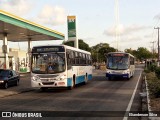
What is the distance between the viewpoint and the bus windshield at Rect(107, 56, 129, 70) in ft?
114

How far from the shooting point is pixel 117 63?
34938 millimetres

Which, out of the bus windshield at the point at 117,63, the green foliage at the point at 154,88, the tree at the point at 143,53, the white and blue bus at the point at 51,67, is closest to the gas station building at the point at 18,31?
the bus windshield at the point at 117,63

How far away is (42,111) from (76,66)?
12144 mm

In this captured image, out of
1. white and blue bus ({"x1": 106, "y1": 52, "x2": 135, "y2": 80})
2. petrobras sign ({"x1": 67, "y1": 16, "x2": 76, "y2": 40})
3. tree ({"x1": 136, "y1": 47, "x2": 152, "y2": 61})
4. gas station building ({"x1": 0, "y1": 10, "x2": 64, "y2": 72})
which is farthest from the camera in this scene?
tree ({"x1": 136, "y1": 47, "x2": 152, "y2": 61})

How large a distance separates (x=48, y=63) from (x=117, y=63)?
1458 centimetres

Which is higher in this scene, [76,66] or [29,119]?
[76,66]

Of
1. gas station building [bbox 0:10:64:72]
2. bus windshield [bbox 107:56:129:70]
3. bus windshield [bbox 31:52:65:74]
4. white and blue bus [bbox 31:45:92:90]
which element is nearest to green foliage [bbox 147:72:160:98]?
white and blue bus [bbox 31:45:92:90]

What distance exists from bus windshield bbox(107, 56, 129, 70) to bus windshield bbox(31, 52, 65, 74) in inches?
546

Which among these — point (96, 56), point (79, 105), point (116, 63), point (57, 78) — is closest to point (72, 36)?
point (116, 63)

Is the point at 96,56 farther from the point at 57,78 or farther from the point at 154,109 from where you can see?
the point at 154,109

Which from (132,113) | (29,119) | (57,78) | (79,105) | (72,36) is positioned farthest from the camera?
(72,36)

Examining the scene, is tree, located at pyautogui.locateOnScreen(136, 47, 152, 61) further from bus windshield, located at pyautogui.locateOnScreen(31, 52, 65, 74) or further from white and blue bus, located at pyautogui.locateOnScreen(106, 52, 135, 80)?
bus windshield, located at pyautogui.locateOnScreen(31, 52, 65, 74)

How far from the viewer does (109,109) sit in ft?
43.3

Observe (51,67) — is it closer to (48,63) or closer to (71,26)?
(48,63)
